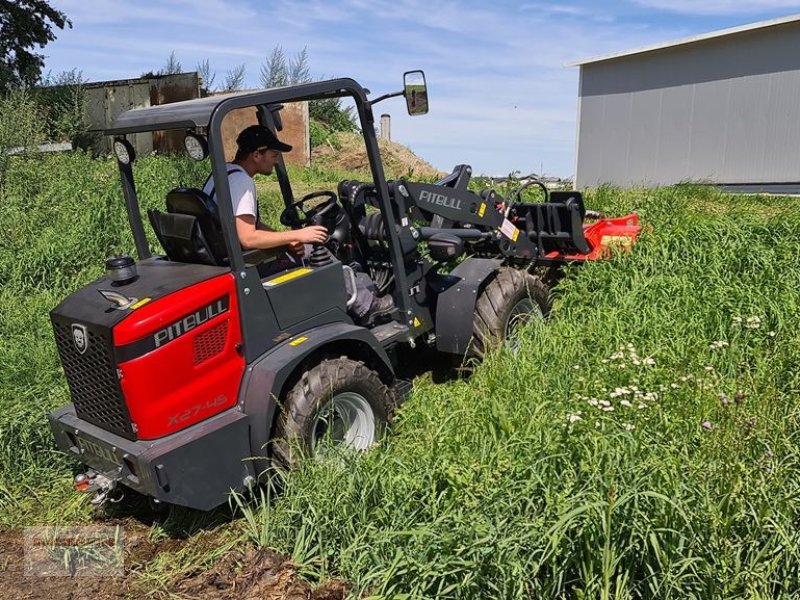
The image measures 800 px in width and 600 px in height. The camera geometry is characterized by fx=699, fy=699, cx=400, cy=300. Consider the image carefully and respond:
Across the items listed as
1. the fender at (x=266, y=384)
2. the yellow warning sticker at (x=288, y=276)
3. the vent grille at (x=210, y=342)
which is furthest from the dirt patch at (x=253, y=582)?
the yellow warning sticker at (x=288, y=276)

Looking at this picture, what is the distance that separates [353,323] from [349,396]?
1.87ft

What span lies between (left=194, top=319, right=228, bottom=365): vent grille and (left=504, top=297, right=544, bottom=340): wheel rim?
227 cm

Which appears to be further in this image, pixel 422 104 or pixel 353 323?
pixel 353 323

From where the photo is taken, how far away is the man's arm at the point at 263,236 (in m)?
3.50

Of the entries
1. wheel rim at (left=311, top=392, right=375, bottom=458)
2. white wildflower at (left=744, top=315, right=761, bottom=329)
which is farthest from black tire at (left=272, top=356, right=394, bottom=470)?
white wildflower at (left=744, top=315, right=761, bottom=329)

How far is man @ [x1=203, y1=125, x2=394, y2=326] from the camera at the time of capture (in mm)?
3535

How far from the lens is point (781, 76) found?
12.1m

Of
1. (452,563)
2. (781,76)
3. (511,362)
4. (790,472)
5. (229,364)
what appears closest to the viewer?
(452,563)

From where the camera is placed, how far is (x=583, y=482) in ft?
9.36

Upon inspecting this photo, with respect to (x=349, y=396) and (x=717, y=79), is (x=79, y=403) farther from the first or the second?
(x=717, y=79)

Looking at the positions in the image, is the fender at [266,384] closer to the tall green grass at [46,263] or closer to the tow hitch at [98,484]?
the tow hitch at [98,484]

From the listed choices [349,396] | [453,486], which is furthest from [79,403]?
[453,486]

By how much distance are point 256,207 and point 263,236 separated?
0.22 meters

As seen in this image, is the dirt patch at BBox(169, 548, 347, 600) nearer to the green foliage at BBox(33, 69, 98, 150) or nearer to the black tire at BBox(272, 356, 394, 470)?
the black tire at BBox(272, 356, 394, 470)
